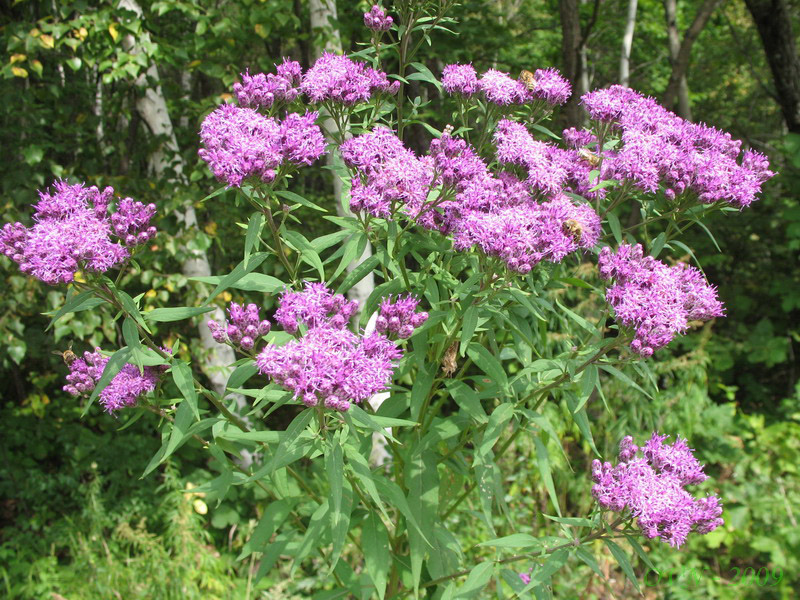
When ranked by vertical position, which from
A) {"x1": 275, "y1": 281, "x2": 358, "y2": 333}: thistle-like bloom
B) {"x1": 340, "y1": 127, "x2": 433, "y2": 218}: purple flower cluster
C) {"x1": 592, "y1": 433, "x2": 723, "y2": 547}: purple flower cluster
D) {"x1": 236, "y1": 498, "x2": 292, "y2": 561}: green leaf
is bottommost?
{"x1": 236, "y1": 498, "x2": 292, "y2": 561}: green leaf

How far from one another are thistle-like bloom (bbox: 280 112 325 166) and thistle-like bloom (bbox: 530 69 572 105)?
0.87 meters

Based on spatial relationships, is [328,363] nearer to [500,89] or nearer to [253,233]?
[253,233]

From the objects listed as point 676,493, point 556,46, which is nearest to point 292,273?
point 676,493

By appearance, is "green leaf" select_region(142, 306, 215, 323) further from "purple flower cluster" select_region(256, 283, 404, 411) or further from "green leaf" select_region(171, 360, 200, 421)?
"purple flower cluster" select_region(256, 283, 404, 411)

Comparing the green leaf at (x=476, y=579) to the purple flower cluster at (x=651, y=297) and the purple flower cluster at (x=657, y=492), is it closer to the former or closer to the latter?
the purple flower cluster at (x=657, y=492)

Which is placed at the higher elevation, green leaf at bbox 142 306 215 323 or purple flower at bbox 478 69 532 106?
purple flower at bbox 478 69 532 106

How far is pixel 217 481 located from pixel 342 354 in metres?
0.88

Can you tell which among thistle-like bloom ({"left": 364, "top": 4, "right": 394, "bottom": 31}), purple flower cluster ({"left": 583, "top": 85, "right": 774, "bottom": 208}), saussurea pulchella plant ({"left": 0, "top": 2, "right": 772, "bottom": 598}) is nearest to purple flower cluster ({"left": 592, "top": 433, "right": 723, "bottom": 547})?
saussurea pulchella plant ({"left": 0, "top": 2, "right": 772, "bottom": 598})

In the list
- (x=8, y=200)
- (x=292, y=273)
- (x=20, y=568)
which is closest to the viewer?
(x=292, y=273)

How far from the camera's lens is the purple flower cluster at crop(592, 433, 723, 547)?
1823mm

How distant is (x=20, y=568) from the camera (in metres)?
4.95

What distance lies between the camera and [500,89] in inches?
91.3

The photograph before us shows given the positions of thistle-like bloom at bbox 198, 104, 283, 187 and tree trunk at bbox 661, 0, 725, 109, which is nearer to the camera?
thistle-like bloom at bbox 198, 104, 283, 187

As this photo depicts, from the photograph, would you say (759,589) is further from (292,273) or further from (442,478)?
(292,273)
